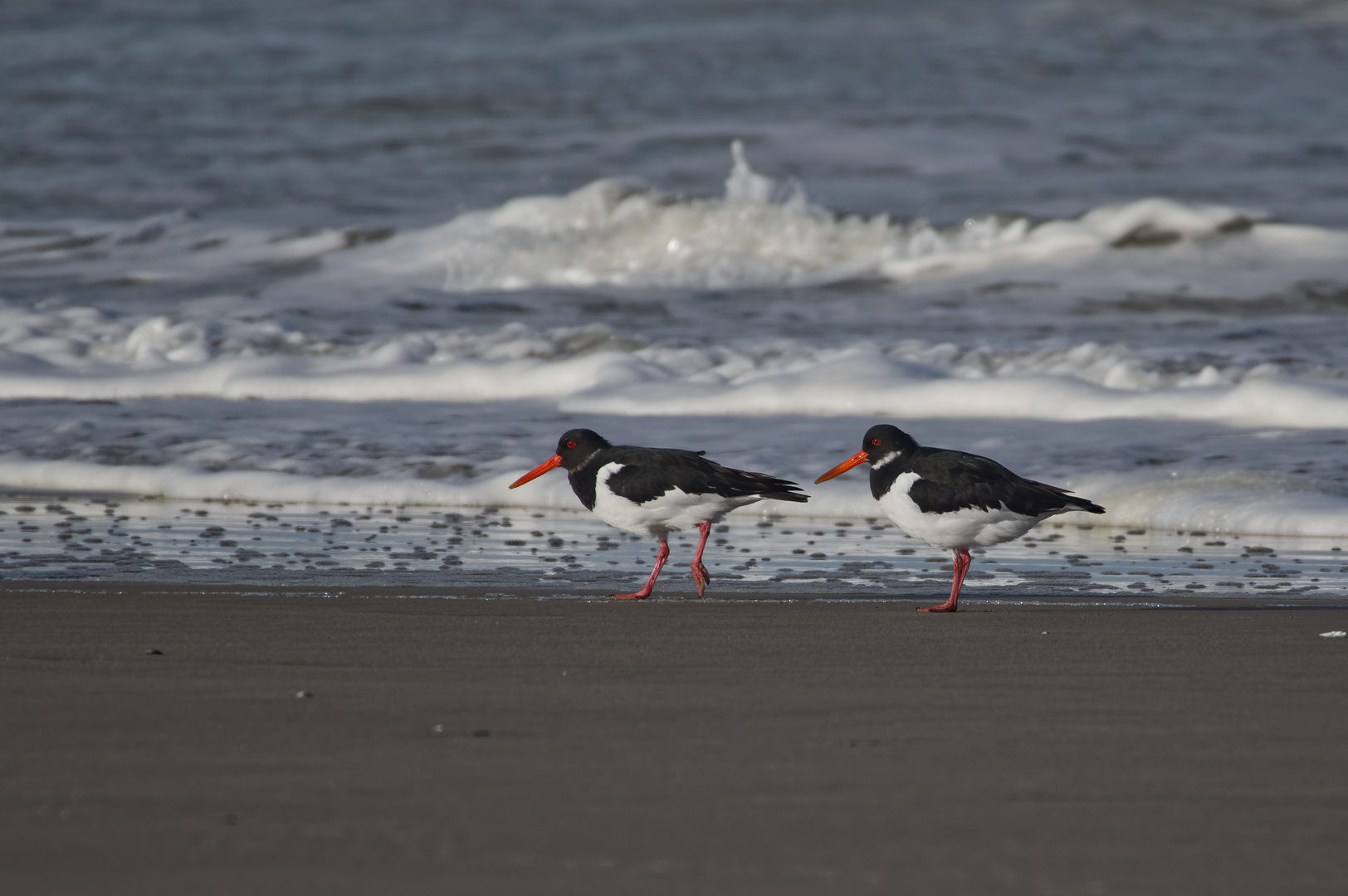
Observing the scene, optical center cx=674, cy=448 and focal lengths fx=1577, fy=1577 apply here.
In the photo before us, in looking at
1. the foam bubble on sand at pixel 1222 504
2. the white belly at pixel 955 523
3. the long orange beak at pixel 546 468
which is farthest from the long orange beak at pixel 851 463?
the foam bubble on sand at pixel 1222 504

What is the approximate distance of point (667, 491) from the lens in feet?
18.2

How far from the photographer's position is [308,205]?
19844 mm

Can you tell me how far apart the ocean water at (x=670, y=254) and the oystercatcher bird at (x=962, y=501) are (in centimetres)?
73

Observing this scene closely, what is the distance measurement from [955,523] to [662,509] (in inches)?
41.0

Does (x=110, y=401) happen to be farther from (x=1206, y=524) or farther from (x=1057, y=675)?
(x=1057, y=675)

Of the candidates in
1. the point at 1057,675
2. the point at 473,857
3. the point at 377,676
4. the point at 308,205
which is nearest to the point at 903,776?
the point at 473,857

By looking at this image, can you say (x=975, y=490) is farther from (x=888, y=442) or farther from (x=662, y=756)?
(x=662, y=756)

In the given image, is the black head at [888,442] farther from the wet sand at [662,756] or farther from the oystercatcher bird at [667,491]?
the wet sand at [662,756]

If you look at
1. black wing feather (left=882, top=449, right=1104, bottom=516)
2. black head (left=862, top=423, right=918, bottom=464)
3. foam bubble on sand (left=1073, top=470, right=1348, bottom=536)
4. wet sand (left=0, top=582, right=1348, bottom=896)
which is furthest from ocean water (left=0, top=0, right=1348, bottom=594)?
wet sand (left=0, top=582, right=1348, bottom=896)

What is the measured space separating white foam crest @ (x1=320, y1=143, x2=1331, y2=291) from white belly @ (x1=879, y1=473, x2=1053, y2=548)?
1082 centimetres

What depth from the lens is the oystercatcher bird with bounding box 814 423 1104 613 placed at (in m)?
5.21

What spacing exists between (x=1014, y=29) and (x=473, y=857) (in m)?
25.3

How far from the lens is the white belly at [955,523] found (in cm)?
523

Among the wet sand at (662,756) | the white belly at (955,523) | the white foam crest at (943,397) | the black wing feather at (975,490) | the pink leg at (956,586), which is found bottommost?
the wet sand at (662,756)
